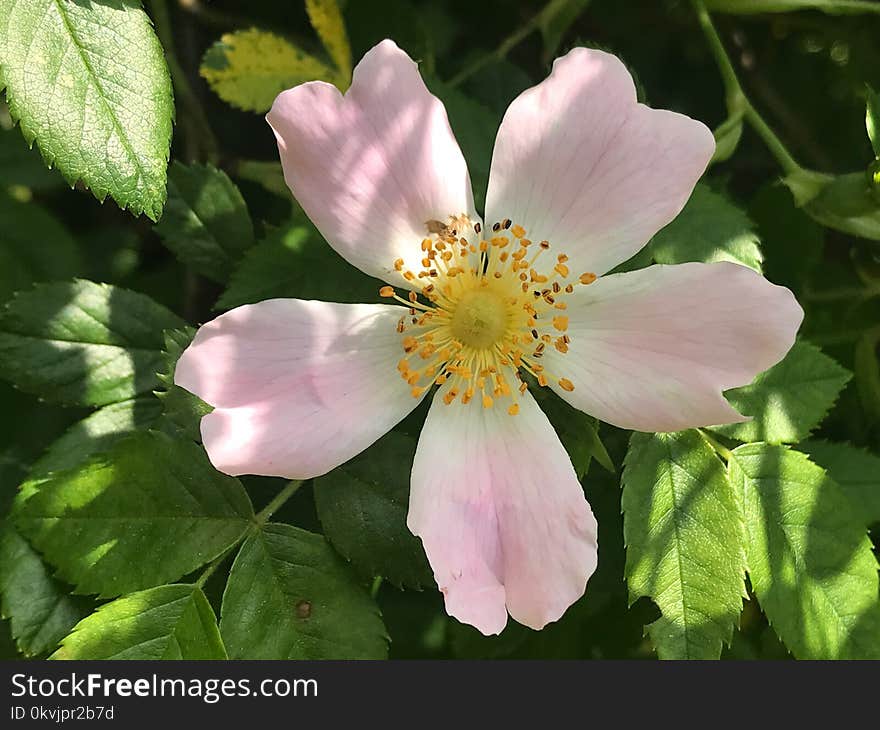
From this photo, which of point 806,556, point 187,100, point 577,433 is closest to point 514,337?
point 577,433

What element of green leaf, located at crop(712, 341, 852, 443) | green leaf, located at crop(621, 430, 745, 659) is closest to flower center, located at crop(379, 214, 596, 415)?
green leaf, located at crop(621, 430, 745, 659)

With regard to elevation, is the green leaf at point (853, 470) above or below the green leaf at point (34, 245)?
below

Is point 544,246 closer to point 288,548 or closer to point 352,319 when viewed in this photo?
point 352,319

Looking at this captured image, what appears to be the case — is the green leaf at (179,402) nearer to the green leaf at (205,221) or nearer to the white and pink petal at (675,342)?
the green leaf at (205,221)

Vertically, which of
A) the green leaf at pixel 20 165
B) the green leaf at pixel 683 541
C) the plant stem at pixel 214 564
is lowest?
the green leaf at pixel 683 541

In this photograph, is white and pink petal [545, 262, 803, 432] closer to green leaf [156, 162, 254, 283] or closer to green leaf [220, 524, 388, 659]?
green leaf [220, 524, 388, 659]

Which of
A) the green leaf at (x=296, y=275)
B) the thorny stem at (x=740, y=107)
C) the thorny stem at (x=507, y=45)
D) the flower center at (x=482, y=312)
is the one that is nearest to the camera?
the flower center at (x=482, y=312)

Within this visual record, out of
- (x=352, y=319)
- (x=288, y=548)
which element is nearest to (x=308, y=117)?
(x=352, y=319)

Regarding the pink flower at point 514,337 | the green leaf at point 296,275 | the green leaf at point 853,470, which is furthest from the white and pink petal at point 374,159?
the green leaf at point 853,470
